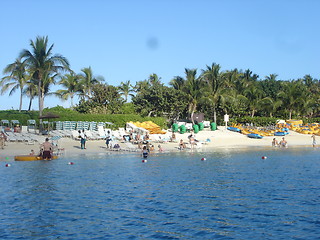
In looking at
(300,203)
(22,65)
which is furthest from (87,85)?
(300,203)

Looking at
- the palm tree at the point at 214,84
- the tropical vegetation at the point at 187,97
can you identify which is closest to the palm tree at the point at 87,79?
the tropical vegetation at the point at 187,97

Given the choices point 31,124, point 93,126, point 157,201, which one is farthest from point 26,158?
point 31,124

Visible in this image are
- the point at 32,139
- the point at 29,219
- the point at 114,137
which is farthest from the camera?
the point at 114,137

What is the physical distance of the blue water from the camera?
41.5 feet

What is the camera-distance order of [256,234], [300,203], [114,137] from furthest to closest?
1. [114,137]
2. [300,203]
3. [256,234]

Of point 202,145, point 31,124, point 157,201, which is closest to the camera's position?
point 157,201

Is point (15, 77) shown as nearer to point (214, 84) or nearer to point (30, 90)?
point (30, 90)

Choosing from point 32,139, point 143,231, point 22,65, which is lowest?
point 143,231

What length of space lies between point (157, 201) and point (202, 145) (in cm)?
2564

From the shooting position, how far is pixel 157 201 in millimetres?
16672

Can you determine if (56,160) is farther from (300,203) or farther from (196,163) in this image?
(300,203)

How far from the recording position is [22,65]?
136 feet

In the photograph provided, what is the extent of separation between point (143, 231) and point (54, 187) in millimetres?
8258

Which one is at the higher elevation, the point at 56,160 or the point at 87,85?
the point at 87,85
